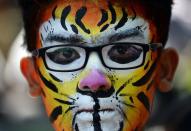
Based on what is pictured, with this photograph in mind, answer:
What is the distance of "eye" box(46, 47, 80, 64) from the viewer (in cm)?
161

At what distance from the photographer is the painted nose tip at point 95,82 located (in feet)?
5.16

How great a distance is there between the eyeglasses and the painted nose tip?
35mm

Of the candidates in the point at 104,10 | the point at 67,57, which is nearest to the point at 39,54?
the point at 67,57

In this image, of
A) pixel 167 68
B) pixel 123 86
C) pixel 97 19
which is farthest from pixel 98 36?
pixel 167 68

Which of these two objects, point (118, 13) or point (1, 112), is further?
point (1, 112)

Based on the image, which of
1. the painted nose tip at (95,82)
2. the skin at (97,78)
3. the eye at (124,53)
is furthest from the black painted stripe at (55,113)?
the eye at (124,53)

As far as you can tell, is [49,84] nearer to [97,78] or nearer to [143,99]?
[97,78]

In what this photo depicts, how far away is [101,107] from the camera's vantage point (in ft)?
5.23

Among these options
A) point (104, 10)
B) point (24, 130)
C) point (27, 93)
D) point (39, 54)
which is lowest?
point (24, 130)

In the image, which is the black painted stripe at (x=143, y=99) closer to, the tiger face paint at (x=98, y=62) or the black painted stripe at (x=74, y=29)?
the tiger face paint at (x=98, y=62)

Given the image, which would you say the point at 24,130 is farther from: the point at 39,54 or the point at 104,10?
the point at 104,10

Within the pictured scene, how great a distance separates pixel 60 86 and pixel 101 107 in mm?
135

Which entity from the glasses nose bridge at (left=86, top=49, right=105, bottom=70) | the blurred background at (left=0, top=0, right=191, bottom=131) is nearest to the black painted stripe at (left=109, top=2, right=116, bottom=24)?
the glasses nose bridge at (left=86, top=49, right=105, bottom=70)

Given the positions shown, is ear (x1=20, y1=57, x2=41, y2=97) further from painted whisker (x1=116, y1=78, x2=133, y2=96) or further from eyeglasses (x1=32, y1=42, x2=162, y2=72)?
painted whisker (x1=116, y1=78, x2=133, y2=96)
